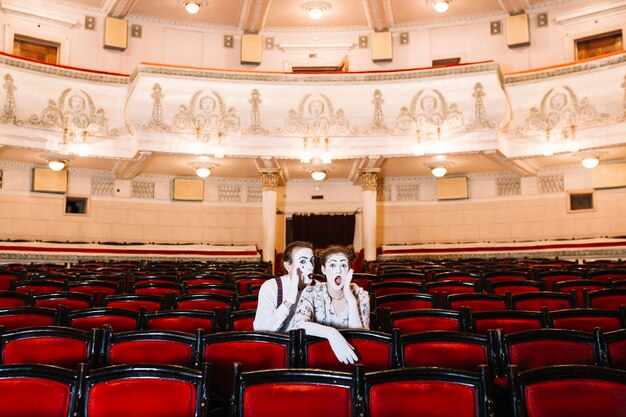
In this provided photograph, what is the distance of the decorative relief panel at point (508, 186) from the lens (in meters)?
15.3

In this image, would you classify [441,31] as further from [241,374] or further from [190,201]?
[241,374]

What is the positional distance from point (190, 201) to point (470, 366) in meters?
13.9

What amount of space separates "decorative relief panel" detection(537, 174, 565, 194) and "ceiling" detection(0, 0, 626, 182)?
1.19 ft

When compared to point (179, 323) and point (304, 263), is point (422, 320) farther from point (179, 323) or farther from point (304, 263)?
point (179, 323)

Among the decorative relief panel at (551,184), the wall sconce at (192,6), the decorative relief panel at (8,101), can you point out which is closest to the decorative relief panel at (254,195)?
the wall sconce at (192,6)

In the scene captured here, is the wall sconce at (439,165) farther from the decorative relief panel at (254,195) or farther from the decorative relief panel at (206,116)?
the decorative relief panel at (254,195)

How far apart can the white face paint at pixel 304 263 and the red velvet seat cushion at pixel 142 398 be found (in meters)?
1.44

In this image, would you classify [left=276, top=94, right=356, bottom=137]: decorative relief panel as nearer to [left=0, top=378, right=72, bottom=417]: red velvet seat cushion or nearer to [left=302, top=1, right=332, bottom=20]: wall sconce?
[left=302, top=1, right=332, bottom=20]: wall sconce

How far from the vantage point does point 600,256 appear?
41.7ft

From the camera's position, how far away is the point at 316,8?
15.3 m

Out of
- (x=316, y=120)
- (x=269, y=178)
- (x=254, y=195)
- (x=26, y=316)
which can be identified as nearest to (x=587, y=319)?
(x=26, y=316)

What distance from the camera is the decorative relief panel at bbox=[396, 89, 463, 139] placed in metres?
12.2

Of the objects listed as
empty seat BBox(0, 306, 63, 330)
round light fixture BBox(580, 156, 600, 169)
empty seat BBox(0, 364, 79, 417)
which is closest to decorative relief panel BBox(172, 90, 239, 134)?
round light fixture BBox(580, 156, 600, 169)

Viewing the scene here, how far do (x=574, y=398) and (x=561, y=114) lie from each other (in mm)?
11061
